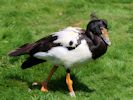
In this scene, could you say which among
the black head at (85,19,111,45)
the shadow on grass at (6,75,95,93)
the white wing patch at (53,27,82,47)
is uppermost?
the black head at (85,19,111,45)

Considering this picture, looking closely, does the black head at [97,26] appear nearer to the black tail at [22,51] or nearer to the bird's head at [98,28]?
the bird's head at [98,28]

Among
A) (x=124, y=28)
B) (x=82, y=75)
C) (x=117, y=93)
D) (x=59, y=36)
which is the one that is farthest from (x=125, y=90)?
(x=124, y=28)

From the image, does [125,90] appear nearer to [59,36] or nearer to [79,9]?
[59,36]

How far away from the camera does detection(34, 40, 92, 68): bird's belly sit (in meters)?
7.20

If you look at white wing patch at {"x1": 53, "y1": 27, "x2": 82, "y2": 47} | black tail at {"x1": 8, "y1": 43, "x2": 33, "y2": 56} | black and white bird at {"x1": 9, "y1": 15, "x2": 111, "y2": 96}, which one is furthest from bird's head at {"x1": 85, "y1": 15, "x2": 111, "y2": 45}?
black tail at {"x1": 8, "y1": 43, "x2": 33, "y2": 56}

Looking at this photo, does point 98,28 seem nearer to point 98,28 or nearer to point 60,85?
point 98,28

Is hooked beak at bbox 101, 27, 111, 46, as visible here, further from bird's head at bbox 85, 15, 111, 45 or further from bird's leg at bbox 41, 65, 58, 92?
bird's leg at bbox 41, 65, 58, 92

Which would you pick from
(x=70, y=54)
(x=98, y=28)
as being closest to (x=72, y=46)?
(x=70, y=54)

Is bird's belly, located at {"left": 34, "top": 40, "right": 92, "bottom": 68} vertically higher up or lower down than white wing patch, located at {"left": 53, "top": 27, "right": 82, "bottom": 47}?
lower down

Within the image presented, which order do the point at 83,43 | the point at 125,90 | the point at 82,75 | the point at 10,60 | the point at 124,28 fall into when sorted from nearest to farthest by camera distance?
the point at 83,43 < the point at 125,90 < the point at 82,75 < the point at 10,60 < the point at 124,28

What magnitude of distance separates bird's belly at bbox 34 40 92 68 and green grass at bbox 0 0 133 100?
61 cm

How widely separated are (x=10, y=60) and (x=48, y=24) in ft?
11.4

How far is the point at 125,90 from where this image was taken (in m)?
7.80

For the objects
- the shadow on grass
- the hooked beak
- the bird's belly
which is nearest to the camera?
the bird's belly
